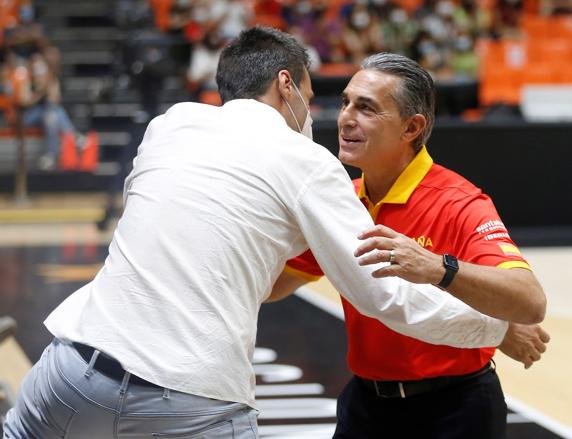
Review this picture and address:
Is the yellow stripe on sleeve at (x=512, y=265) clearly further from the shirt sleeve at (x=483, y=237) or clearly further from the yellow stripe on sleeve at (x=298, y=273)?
the yellow stripe on sleeve at (x=298, y=273)

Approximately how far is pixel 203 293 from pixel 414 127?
3.02 feet

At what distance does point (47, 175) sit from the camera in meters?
15.7

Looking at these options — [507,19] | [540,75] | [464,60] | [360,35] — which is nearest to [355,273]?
[360,35]

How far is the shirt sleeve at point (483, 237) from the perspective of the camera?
9.28 feet

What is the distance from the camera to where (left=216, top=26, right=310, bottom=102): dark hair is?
9.37 ft

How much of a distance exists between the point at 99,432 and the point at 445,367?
1032 mm

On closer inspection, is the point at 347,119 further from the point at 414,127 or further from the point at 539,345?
the point at 539,345

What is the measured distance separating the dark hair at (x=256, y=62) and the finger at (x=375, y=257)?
583 millimetres

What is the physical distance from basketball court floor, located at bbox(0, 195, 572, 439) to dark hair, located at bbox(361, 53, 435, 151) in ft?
8.16

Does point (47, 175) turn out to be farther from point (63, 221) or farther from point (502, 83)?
point (502, 83)

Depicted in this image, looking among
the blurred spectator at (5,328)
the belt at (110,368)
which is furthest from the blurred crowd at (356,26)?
the belt at (110,368)

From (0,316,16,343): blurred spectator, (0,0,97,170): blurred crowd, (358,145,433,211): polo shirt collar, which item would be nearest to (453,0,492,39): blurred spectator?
(0,0,97,170): blurred crowd

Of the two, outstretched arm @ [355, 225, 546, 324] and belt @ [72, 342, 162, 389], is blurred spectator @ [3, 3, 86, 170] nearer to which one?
belt @ [72, 342, 162, 389]

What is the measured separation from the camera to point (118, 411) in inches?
99.9
